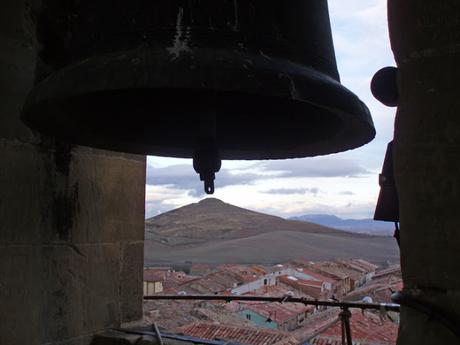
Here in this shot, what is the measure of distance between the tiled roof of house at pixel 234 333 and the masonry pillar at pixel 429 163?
7.28 metres

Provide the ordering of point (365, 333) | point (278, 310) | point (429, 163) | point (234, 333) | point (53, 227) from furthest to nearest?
point (278, 310), point (365, 333), point (234, 333), point (53, 227), point (429, 163)

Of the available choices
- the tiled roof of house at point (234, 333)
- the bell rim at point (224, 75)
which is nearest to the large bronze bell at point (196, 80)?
the bell rim at point (224, 75)

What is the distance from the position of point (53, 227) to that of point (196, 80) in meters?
0.95

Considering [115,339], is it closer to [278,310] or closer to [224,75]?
[224,75]

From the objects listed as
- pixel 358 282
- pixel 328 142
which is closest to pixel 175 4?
pixel 328 142

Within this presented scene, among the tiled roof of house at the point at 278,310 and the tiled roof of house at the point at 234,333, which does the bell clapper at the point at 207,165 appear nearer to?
the tiled roof of house at the point at 234,333

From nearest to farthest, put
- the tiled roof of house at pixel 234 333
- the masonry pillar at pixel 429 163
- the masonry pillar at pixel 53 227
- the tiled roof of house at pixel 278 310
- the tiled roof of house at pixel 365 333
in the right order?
the masonry pillar at pixel 429 163 < the masonry pillar at pixel 53 227 < the tiled roof of house at pixel 234 333 < the tiled roof of house at pixel 365 333 < the tiled roof of house at pixel 278 310

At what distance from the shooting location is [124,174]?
81.3 inches

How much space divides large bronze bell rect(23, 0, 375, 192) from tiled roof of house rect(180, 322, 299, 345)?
22.0 ft

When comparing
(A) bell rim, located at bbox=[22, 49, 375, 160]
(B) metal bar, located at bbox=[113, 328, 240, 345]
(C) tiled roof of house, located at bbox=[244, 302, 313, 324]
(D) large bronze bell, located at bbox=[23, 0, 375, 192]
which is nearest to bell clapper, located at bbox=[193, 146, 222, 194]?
(D) large bronze bell, located at bbox=[23, 0, 375, 192]

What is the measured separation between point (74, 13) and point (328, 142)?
0.91 meters

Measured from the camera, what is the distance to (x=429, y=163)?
1.07 m

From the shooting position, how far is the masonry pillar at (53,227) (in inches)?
65.1

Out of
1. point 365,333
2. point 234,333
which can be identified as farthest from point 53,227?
point 365,333
